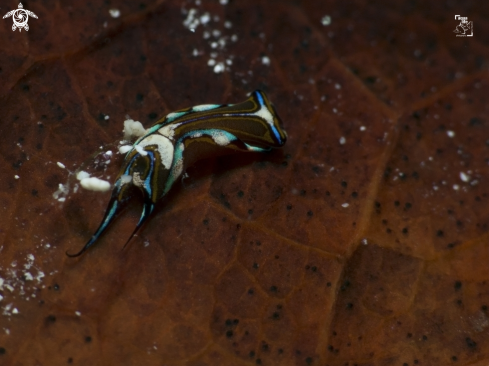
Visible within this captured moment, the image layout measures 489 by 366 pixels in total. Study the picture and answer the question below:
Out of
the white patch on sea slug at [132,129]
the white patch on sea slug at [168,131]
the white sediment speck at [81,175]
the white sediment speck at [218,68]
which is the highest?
the white sediment speck at [218,68]

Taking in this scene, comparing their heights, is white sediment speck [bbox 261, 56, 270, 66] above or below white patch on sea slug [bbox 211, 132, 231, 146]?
above

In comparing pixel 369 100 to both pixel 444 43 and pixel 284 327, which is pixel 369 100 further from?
pixel 284 327

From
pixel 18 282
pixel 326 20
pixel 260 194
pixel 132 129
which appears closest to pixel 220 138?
pixel 260 194

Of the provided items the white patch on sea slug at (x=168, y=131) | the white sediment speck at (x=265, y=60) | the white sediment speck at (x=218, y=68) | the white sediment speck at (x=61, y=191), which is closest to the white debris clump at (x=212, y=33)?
the white sediment speck at (x=218, y=68)

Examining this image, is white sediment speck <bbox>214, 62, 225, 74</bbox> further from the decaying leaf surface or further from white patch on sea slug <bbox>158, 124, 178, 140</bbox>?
white patch on sea slug <bbox>158, 124, 178, 140</bbox>

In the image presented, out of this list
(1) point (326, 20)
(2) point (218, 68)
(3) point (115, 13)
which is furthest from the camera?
(1) point (326, 20)

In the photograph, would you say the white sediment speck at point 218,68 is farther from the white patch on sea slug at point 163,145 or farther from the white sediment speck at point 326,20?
the white sediment speck at point 326,20

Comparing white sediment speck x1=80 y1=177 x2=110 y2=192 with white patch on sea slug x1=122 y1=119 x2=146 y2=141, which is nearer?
white sediment speck x1=80 y1=177 x2=110 y2=192

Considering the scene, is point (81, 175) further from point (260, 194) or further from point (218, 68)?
point (218, 68)

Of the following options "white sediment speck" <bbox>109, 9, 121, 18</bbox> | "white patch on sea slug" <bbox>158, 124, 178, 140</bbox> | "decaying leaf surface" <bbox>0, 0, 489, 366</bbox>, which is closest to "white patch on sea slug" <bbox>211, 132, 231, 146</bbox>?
"decaying leaf surface" <bbox>0, 0, 489, 366</bbox>
